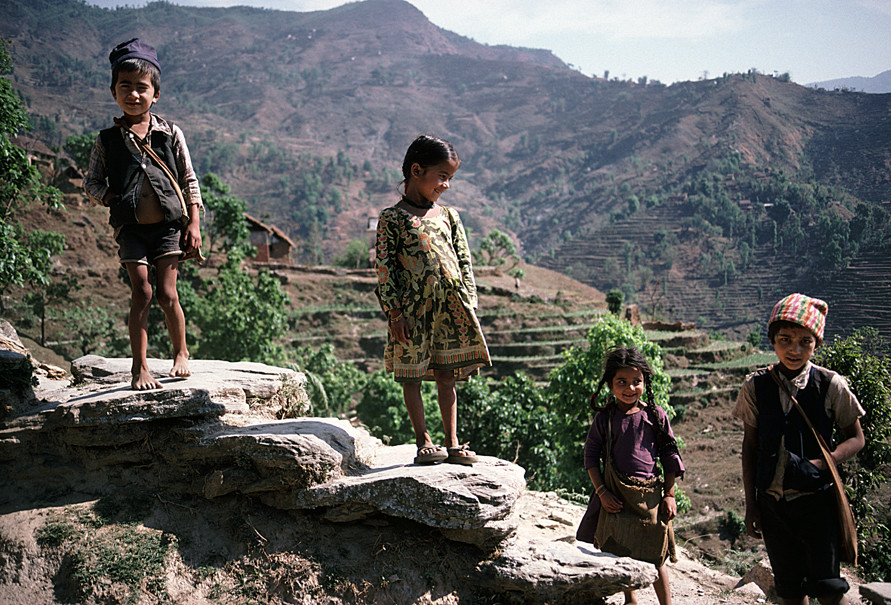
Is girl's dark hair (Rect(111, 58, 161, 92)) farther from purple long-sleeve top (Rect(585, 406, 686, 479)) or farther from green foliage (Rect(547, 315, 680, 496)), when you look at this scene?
green foliage (Rect(547, 315, 680, 496))

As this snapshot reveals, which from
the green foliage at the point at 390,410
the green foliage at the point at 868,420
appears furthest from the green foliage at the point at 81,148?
the green foliage at the point at 868,420

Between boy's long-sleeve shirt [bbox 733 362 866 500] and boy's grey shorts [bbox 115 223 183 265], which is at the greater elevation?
boy's grey shorts [bbox 115 223 183 265]

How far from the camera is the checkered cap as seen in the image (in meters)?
2.95

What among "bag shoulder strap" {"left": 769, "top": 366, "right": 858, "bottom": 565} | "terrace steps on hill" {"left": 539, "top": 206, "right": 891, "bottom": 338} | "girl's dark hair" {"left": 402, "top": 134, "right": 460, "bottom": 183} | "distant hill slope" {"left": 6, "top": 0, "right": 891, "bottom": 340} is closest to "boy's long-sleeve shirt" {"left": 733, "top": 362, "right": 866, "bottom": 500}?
"bag shoulder strap" {"left": 769, "top": 366, "right": 858, "bottom": 565}

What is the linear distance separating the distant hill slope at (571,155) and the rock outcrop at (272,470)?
91.6 ft

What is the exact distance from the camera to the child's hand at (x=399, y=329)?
3.65 meters

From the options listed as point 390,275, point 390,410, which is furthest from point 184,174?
point 390,410

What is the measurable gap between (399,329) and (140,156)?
6.55ft

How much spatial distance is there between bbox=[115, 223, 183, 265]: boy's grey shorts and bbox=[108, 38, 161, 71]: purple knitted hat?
0.99 metres

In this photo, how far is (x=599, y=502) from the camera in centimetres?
360

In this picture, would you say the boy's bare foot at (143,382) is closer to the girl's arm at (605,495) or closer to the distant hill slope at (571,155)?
the girl's arm at (605,495)

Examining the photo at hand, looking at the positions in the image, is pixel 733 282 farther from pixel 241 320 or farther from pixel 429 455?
pixel 429 455

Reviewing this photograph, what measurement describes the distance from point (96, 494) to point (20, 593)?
64 cm

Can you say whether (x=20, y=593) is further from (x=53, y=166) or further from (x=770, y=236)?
(x=770, y=236)
